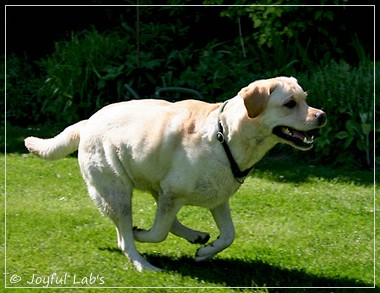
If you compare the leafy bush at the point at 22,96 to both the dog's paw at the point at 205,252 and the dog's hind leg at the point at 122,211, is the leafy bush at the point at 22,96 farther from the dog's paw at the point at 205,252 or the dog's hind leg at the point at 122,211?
the dog's paw at the point at 205,252

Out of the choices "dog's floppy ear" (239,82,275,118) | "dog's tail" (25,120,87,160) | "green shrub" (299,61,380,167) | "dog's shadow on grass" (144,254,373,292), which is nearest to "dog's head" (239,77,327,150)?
"dog's floppy ear" (239,82,275,118)

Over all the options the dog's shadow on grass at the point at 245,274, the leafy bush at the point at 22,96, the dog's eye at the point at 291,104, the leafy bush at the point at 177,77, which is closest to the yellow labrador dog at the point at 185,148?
the dog's eye at the point at 291,104

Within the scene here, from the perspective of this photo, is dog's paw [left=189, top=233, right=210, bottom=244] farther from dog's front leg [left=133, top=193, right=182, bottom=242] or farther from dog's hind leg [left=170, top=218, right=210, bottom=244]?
dog's front leg [left=133, top=193, right=182, bottom=242]

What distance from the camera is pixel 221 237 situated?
6.01 m

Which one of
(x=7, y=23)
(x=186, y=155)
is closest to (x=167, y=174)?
(x=186, y=155)

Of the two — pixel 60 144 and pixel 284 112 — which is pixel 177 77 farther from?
pixel 284 112

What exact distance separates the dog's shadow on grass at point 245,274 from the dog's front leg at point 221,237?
0.11 meters

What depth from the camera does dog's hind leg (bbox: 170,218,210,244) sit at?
20.7ft

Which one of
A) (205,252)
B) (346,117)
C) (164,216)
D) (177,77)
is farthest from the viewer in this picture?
(177,77)

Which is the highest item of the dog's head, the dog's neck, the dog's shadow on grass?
the dog's head

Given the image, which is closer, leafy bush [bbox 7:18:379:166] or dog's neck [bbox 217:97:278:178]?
dog's neck [bbox 217:97:278:178]

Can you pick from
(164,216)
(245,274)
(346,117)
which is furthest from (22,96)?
(245,274)

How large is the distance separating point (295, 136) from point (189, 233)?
1.23 m

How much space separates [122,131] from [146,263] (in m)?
0.96
